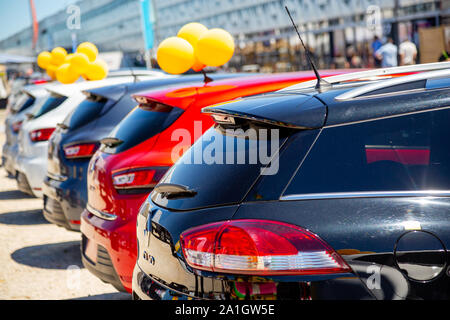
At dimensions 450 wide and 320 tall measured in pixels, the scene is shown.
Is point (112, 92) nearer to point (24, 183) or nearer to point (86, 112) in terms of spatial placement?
point (86, 112)

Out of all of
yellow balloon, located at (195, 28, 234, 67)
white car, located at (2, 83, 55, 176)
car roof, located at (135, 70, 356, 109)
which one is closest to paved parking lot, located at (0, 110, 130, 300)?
white car, located at (2, 83, 55, 176)

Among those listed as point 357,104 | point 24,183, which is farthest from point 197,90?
point 24,183

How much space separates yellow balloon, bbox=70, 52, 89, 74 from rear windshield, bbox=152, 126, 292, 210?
6.93 meters

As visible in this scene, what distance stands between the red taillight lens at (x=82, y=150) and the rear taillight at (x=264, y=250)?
389 cm

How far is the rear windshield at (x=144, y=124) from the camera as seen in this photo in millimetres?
4691

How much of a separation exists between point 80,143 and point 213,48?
159 cm

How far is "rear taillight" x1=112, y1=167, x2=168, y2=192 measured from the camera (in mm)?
4480

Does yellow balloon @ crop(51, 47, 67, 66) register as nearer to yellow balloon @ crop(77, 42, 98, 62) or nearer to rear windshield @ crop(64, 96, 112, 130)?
yellow balloon @ crop(77, 42, 98, 62)

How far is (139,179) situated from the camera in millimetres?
4512

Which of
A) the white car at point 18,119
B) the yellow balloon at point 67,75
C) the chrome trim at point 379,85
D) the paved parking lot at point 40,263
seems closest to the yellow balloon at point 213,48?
the paved parking lot at point 40,263

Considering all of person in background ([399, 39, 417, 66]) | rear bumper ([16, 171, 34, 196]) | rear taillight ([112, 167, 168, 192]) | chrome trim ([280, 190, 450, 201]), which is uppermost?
person in background ([399, 39, 417, 66])

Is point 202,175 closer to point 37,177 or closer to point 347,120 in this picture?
point 347,120

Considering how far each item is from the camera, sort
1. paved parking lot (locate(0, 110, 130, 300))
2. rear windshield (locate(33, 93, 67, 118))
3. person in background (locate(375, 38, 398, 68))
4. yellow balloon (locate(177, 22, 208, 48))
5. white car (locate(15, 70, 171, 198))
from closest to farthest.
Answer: paved parking lot (locate(0, 110, 130, 300)), yellow balloon (locate(177, 22, 208, 48)), white car (locate(15, 70, 171, 198)), rear windshield (locate(33, 93, 67, 118)), person in background (locate(375, 38, 398, 68))

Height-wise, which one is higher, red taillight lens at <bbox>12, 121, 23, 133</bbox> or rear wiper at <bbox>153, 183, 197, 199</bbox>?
rear wiper at <bbox>153, 183, 197, 199</bbox>
